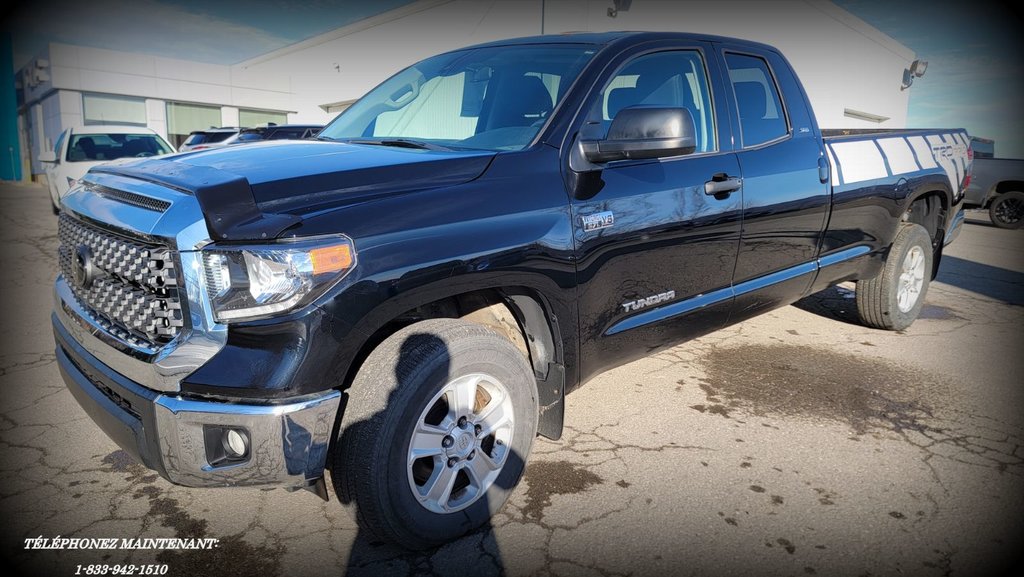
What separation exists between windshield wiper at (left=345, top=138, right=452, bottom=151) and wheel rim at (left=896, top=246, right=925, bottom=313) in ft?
13.1

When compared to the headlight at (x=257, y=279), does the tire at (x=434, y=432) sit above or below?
below

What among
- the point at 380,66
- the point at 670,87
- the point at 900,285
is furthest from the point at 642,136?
the point at 380,66

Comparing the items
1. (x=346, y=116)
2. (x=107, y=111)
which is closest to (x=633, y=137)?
(x=346, y=116)

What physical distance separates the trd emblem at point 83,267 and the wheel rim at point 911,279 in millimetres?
5231

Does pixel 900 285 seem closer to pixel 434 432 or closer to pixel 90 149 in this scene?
pixel 434 432

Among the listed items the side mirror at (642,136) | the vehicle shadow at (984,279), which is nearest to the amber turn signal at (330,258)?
the side mirror at (642,136)

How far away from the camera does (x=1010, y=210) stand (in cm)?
1343

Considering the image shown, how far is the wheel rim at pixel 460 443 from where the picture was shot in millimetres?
2385

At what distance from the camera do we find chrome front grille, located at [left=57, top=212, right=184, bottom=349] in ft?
6.95

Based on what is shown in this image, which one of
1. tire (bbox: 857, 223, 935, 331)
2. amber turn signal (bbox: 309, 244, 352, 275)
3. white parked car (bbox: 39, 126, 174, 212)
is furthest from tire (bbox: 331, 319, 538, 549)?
white parked car (bbox: 39, 126, 174, 212)

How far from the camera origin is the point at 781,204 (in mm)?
3662

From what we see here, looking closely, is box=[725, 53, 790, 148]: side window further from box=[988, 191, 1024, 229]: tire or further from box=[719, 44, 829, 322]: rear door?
box=[988, 191, 1024, 229]: tire

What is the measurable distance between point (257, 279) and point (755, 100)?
3058 mm

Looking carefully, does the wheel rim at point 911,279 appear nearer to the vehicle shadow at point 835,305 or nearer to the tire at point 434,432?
the vehicle shadow at point 835,305
